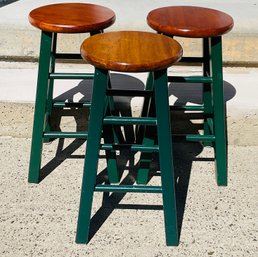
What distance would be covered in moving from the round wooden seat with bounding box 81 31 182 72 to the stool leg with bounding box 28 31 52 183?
0.41m

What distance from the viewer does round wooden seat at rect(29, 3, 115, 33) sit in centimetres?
246

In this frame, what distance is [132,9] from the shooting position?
4.29 meters

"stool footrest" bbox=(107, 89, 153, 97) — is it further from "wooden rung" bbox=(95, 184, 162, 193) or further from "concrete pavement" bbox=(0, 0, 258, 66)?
"concrete pavement" bbox=(0, 0, 258, 66)

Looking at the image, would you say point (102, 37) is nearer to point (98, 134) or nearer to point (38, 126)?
point (98, 134)

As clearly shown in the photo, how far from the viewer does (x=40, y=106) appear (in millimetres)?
2729

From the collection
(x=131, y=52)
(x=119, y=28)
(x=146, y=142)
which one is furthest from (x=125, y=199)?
(x=119, y=28)

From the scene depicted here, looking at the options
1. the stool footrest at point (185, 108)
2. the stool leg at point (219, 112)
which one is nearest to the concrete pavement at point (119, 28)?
the stool footrest at point (185, 108)

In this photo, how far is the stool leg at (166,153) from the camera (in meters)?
2.12

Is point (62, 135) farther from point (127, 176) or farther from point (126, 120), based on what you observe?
point (126, 120)

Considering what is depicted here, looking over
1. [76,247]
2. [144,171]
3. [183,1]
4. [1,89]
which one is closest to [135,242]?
[76,247]

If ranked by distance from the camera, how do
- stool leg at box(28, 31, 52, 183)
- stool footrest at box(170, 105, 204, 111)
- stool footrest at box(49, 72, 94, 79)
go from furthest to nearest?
stool footrest at box(170, 105, 204, 111)
stool footrest at box(49, 72, 94, 79)
stool leg at box(28, 31, 52, 183)

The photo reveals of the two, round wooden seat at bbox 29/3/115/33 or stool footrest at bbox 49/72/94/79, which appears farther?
stool footrest at bbox 49/72/94/79

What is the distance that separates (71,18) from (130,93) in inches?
22.4

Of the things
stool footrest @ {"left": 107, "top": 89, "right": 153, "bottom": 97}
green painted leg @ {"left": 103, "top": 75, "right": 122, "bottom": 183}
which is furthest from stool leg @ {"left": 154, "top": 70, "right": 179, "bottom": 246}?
green painted leg @ {"left": 103, "top": 75, "right": 122, "bottom": 183}
